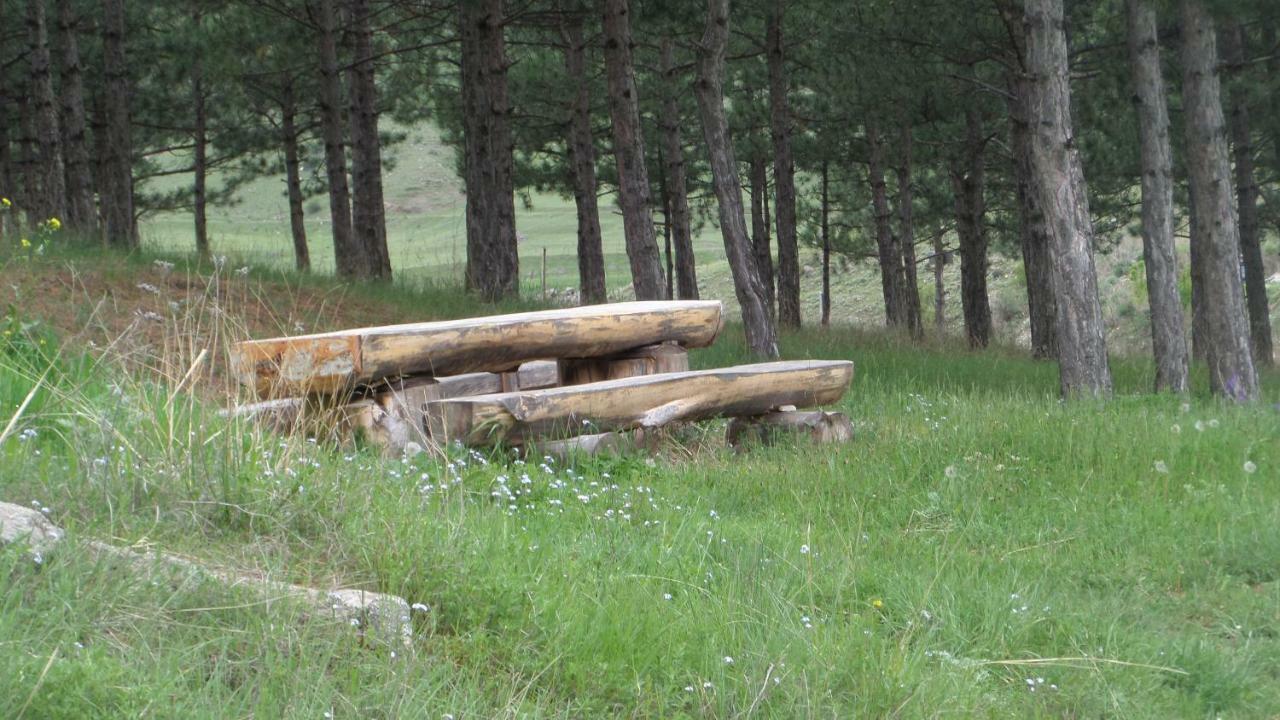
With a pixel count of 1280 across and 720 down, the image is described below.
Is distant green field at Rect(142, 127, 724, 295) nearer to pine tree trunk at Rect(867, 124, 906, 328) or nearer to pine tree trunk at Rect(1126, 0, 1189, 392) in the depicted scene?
pine tree trunk at Rect(867, 124, 906, 328)

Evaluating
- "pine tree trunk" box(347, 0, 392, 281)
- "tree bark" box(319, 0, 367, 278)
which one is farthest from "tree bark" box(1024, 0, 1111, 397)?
"pine tree trunk" box(347, 0, 392, 281)

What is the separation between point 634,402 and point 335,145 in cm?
984

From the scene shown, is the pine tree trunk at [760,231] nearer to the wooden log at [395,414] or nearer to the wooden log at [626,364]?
the wooden log at [626,364]

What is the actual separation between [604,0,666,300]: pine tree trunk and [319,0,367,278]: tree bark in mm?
3479

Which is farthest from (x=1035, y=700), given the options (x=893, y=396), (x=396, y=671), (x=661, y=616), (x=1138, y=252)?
(x=1138, y=252)

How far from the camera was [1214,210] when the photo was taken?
32.9 feet

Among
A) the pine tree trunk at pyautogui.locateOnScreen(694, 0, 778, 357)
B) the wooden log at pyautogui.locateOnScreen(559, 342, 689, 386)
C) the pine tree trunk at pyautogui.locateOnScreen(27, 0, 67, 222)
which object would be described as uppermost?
the pine tree trunk at pyautogui.locateOnScreen(27, 0, 67, 222)

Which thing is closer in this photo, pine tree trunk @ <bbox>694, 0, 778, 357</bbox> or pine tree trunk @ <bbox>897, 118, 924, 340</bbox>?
pine tree trunk @ <bbox>694, 0, 778, 357</bbox>

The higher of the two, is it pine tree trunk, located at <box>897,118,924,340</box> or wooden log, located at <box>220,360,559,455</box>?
pine tree trunk, located at <box>897,118,924,340</box>

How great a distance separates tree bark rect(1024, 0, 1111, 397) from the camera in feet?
28.2

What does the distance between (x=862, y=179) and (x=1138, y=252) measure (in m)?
16.3

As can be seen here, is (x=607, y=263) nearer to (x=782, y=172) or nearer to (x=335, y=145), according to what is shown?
(x=782, y=172)

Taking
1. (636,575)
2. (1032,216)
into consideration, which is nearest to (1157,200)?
(1032,216)

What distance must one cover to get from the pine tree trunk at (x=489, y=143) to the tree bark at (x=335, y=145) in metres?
1.60
